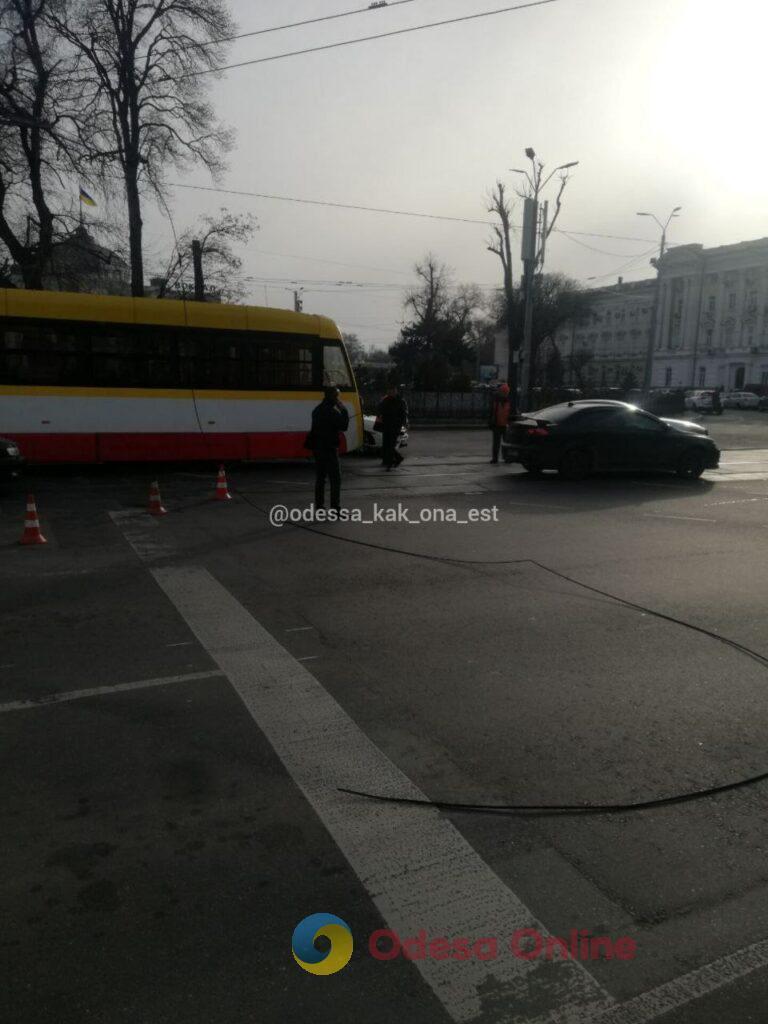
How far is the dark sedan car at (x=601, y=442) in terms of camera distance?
588 inches

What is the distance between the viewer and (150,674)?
16.0 feet

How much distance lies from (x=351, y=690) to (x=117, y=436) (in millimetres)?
11534

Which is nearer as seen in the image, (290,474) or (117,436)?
(117,436)

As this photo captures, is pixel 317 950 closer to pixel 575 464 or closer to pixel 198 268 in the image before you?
pixel 575 464

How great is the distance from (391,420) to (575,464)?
13.2ft

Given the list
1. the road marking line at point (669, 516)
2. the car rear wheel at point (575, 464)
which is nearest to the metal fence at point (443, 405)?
the car rear wheel at point (575, 464)

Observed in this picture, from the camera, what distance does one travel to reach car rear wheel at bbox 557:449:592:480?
1499cm

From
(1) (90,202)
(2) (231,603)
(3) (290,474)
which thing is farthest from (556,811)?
(1) (90,202)

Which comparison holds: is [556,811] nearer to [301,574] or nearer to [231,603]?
[231,603]

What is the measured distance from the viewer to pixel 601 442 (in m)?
15.0

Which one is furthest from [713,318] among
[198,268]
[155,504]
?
[155,504]

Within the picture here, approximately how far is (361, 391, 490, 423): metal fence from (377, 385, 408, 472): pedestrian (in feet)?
67.3

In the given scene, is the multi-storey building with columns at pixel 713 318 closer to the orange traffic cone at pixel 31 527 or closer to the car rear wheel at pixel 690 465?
the car rear wheel at pixel 690 465

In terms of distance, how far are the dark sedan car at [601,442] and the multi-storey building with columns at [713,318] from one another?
242 ft
